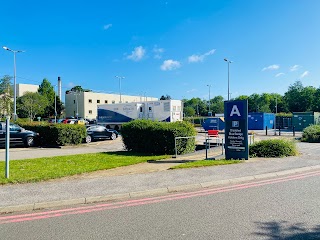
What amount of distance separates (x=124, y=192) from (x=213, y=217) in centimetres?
245

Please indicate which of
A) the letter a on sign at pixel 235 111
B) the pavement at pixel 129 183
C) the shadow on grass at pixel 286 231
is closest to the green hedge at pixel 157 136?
the letter a on sign at pixel 235 111

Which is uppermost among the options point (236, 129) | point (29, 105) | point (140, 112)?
point (29, 105)

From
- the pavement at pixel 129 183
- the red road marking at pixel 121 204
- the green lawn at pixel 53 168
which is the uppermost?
the green lawn at pixel 53 168

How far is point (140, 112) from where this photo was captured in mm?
35250


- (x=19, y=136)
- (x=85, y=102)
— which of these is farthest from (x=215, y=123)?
(x=85, y=102)

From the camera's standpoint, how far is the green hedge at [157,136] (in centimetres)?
1382

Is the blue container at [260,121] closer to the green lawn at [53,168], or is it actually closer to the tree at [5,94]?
the green lawn at [53,168]

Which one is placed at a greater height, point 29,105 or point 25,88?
point 25,88

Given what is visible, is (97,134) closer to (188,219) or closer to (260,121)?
(188,219)

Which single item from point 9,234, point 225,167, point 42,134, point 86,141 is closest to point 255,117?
point 86,141

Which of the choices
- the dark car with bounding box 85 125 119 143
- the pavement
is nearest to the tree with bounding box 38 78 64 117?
the dark car with bounding box 85 125 119 143

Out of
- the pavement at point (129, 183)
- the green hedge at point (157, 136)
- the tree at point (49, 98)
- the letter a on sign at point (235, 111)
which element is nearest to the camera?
the pavement at point (129, 183)

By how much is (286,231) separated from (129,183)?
4263mm

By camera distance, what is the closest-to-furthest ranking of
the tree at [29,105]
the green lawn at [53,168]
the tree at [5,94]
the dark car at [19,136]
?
the green lawn at [53,168] < the dark car at [19,136] < the tree at [5,94] < the tree at [29,105]
